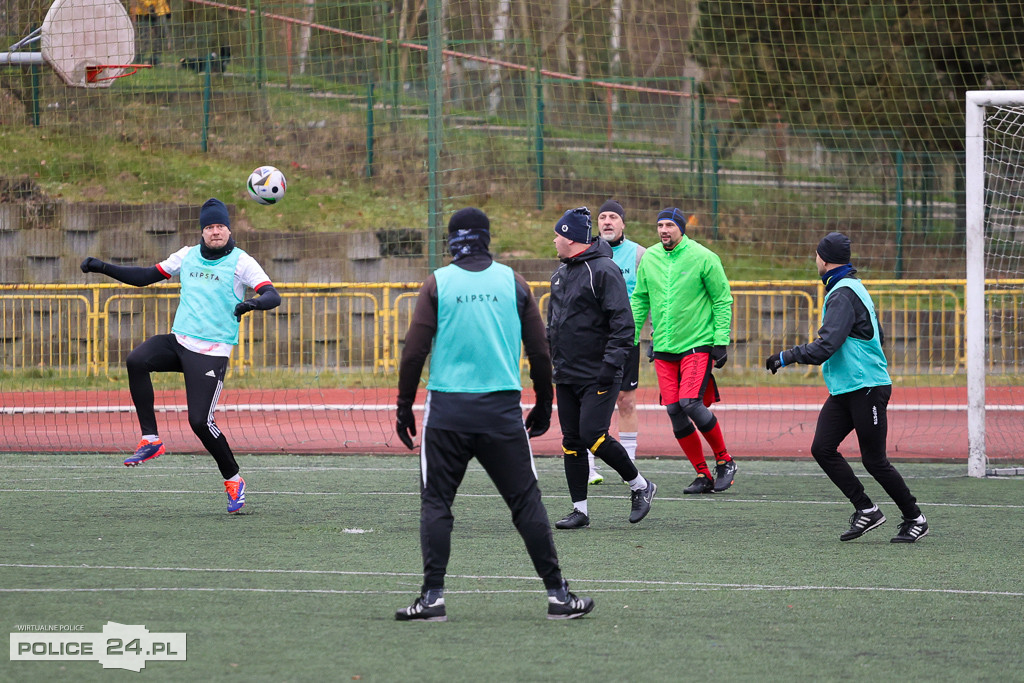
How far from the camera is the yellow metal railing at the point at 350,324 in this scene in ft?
51.3

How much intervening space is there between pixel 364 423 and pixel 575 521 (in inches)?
253

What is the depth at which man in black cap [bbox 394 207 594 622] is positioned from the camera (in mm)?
5434

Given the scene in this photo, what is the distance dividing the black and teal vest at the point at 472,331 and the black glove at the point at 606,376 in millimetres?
1999

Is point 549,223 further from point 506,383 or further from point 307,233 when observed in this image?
point 506,383

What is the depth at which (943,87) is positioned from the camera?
2148cm

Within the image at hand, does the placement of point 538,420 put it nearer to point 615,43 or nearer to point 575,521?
point 575,521

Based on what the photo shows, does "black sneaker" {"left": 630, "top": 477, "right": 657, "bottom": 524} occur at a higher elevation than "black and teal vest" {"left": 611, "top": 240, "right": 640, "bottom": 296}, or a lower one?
lower

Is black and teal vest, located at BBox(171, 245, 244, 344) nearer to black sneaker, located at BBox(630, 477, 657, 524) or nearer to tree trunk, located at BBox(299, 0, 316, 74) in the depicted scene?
black sneaker, located at BBox(630, 477, 657, 524)

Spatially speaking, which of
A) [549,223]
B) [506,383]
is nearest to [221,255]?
[506,383]

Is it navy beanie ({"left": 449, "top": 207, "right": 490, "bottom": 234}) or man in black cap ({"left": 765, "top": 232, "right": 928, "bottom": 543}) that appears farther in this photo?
man in black cap ({"left": 765, "top": 232, "right": 928, "bottom": 543})

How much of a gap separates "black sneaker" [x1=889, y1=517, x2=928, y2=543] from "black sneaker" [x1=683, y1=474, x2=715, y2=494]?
6.71 feet

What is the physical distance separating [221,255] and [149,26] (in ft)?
22.4

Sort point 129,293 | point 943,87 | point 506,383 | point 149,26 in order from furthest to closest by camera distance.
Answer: point 943,87, point 129,293, point 149,26, point 506,383

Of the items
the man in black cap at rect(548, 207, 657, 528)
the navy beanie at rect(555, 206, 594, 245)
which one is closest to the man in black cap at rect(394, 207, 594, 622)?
the navy beanie at rect(555, 206, 594, 245)
